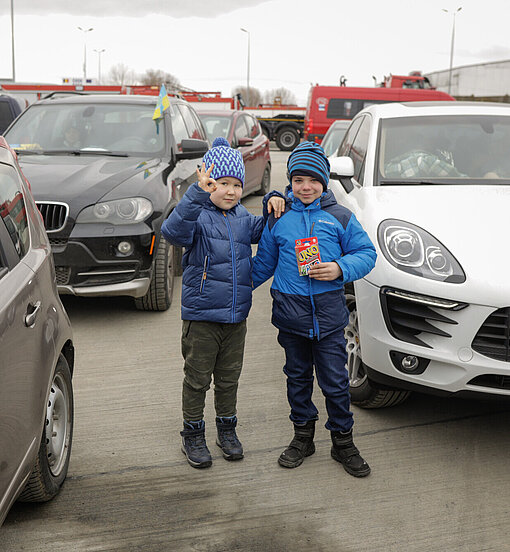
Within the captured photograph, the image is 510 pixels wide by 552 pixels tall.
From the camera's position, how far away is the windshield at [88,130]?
21.0ft

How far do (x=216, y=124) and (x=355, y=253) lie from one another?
9031 millimetres

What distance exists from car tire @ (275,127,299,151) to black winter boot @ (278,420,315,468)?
28556mm

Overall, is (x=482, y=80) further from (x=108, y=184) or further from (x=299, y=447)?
(x=299, y=447)

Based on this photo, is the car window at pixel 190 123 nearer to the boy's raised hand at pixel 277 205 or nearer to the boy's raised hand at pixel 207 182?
the boy's raised hand at pixel 277 205

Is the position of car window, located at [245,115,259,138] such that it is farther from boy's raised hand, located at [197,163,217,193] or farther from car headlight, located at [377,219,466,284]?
boy's raised hand, located at [197,163,217,193]

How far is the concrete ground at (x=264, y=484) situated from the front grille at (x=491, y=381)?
0.40 metres

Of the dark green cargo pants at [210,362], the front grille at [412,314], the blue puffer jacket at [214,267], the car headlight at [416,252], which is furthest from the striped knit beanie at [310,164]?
the dark green cargo pants at [210,362]

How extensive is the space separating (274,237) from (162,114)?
3.83 metres

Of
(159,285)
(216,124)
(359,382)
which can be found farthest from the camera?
(216,124)

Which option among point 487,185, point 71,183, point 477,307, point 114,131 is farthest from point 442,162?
point 114,131

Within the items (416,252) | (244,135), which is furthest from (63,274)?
(244,135)

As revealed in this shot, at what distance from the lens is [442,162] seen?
4469 mm

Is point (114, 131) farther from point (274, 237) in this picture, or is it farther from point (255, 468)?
point (255, 468)

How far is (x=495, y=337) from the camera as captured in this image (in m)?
3.12
